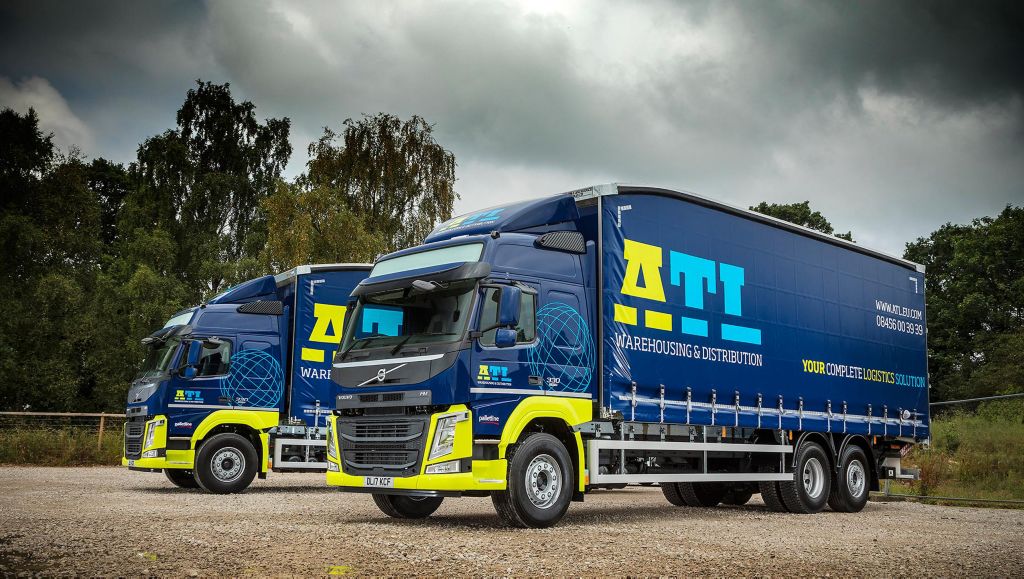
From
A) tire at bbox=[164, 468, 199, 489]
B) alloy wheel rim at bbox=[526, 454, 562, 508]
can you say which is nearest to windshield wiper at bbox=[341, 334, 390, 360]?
alloy wheel rim at bbox=[526, 454, 562, 508]

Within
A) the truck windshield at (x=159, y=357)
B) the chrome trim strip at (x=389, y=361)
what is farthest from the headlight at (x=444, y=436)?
the truck windshield at (x=159, y=357)

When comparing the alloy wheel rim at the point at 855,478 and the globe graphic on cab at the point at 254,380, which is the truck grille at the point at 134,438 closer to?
the globe graphic on cab at the point at 254,380

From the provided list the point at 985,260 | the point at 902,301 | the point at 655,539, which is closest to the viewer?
the point at 655,539

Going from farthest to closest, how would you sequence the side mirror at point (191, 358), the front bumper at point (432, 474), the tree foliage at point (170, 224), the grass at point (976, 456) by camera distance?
the tree foliage at point (170, 224)
the grass at point (976, 456)
the side mirror at point (191, 358)
the front bumper at point (432, 474)

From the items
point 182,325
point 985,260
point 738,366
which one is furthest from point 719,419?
point 985,260

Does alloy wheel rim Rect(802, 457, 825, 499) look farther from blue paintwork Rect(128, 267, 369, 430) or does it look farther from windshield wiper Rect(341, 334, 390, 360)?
blue paintwork Rect(128, 267, 369, 430)

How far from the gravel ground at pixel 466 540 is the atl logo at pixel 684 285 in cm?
254

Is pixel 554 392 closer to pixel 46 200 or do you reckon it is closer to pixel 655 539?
pixel 655 539

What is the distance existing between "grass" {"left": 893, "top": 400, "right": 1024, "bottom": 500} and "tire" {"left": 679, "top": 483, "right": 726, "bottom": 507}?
446cm

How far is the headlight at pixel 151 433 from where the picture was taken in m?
15.8

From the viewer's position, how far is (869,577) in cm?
733

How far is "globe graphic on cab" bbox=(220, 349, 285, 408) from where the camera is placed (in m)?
16.3

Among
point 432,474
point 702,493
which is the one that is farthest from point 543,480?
point 702,493

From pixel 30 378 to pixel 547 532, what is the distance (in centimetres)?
3347
